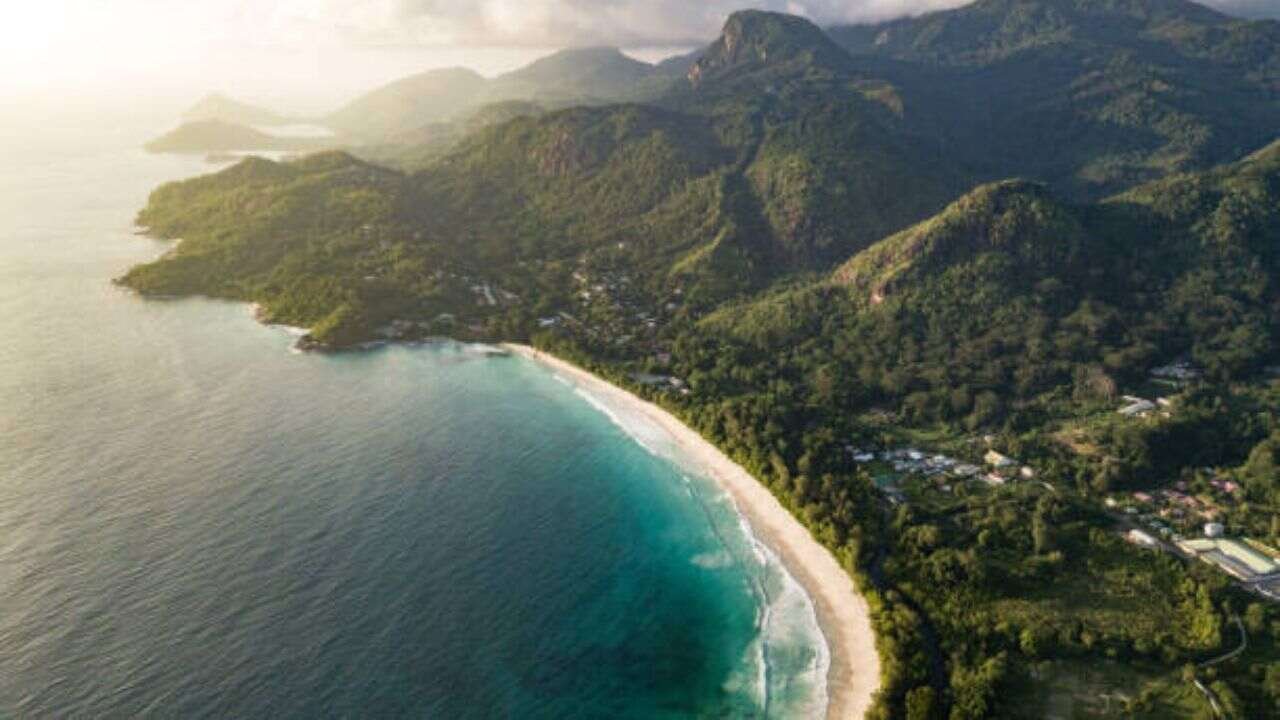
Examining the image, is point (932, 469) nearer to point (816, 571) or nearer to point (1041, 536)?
point (1041, 536)

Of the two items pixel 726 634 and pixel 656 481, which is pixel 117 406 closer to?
pixel 656 481

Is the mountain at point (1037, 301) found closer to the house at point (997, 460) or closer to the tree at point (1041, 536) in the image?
the house at point (997, 460)

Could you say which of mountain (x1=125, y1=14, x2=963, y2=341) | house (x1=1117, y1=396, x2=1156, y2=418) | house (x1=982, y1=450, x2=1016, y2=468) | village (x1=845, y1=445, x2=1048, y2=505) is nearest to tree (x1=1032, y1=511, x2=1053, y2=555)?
village (x1=845, y1=445, x2=1048, y2=505)

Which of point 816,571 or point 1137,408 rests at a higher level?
point 1137,408

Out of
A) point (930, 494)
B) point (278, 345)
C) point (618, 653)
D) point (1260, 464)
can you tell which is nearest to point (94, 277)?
point (278, 345)

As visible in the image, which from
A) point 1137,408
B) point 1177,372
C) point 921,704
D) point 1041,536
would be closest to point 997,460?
point 1041,536

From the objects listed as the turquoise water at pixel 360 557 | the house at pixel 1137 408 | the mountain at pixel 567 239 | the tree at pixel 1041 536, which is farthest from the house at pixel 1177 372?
the turquoise water at pixel 360 557
